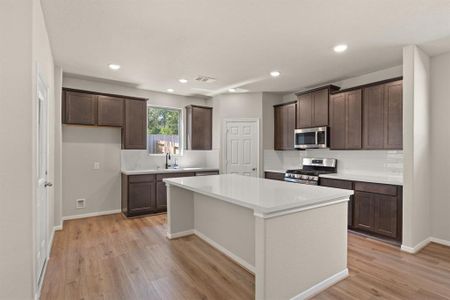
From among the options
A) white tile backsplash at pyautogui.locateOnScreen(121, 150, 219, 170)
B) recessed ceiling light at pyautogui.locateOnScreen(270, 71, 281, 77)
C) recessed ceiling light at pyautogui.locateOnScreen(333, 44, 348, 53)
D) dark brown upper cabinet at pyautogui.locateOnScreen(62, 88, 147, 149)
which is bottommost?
white tile backsplash at pyautogui.locateOnScreen(121, 150, 219, 170)

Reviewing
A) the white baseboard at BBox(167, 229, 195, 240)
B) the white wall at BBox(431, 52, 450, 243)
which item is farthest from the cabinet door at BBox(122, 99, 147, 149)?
the white wall at BBox(431, 52, 450, 243)

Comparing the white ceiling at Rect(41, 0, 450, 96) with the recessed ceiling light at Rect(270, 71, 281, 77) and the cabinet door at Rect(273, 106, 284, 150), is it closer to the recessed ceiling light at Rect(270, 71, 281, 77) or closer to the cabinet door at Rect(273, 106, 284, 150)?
the recessed ceiling light at Rect(270, 71, 281, 77)

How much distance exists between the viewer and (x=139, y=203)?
4715 millimetres

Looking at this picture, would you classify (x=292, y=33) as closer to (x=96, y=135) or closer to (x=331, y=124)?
(x=331, y=124)

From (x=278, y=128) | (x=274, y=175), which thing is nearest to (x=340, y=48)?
(x=278, y=128)

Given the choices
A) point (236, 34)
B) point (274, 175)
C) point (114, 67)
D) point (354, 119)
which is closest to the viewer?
point (236, 34)

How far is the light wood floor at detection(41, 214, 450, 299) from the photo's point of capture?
221cm

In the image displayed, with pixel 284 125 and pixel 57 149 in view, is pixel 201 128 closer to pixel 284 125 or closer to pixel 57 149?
pixel 284 125

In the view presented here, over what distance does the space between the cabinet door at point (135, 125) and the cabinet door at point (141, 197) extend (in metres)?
0.82

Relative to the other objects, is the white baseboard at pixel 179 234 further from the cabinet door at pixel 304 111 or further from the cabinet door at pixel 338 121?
the cabinet door at pixel 304 111

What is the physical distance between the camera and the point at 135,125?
4.96 m

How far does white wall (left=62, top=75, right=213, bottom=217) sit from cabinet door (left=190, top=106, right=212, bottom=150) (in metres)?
1.14

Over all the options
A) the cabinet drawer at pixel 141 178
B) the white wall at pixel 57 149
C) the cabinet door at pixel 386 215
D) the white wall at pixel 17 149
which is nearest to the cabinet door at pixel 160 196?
the cabinet drawer at pixel 141 178

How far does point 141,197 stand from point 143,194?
68 mm
